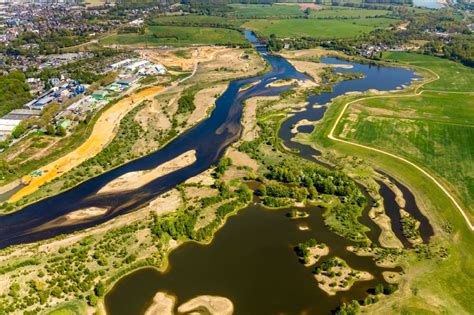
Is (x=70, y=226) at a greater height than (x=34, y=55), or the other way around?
(x=34, y=55)

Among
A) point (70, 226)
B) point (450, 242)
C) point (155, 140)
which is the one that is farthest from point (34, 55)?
point (450, 242)

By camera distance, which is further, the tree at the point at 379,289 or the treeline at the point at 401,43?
the treeline at the point at 401,43

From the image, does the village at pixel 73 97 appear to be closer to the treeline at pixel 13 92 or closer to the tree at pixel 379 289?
the treeline at pixel 13 92

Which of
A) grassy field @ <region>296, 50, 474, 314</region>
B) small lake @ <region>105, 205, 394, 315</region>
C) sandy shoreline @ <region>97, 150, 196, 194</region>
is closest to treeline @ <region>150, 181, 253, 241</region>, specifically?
small lake @ <region>105, 205, 394, 315</region>

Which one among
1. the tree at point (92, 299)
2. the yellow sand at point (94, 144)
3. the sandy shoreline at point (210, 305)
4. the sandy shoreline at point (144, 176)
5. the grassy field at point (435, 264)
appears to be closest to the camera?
the sandy shoreline at point (210, 305)

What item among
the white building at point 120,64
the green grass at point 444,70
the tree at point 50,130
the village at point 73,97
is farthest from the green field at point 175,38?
the tree at point 50,130

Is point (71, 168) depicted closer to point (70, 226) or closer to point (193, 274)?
point (70, 226)
